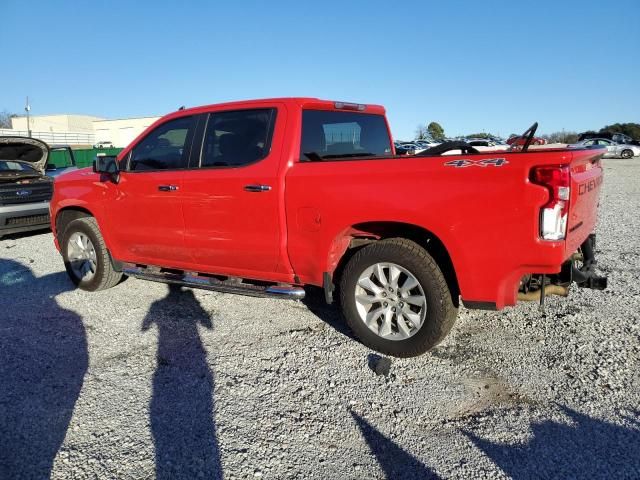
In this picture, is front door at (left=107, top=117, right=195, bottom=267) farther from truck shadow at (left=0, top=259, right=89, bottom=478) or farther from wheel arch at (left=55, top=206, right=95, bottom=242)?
truck shadow at (left=0, top=259, right=89, bottom=478)

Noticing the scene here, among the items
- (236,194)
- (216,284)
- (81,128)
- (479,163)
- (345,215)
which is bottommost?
(216,284)

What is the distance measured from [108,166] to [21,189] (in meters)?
4.87

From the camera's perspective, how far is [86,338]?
13.6 feet

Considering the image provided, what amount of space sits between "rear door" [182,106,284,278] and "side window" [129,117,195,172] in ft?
0.66

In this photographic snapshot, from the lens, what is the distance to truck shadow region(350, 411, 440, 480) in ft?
7.82

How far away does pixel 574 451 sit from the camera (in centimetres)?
247

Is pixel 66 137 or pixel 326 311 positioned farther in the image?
pixel 66 137

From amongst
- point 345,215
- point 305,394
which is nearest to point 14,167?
point 345,215

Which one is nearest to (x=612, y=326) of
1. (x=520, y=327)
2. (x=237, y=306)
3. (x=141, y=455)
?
(x=520, y=327)

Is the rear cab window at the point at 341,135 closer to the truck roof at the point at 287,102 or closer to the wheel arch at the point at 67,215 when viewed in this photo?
the truck roof at the point at 287,102

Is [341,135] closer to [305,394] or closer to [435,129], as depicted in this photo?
[305,394]

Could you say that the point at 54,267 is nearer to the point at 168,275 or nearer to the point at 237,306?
the point at 168,275

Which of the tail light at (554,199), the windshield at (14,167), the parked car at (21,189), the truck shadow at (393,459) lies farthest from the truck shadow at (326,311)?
the windshield at (14,167)

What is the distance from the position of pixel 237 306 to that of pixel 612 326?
342 cm
